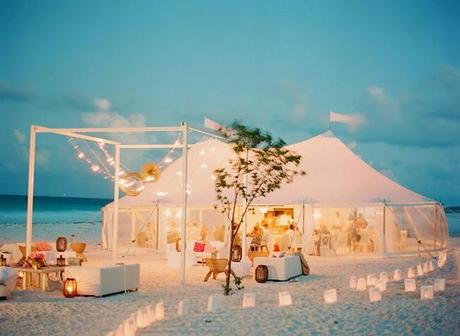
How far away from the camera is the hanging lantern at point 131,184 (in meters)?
15.1

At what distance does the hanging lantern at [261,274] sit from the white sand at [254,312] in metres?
0.24

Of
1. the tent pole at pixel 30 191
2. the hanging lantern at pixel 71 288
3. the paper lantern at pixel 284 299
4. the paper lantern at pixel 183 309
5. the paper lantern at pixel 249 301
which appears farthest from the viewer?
the tent pole at pixel 30 191

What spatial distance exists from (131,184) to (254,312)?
823 centimetres

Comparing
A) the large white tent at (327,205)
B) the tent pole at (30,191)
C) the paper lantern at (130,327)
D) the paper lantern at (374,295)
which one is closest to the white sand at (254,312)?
the paper lantern at (374,295)

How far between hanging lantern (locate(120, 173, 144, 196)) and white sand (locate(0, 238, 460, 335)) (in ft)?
14.3

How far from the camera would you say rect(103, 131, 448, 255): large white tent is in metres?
17.1

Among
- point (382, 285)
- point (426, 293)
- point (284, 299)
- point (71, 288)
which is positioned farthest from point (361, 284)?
point (71, 288)

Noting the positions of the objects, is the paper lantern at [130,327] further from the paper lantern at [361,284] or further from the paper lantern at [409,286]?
the paper lantern at [409,286]

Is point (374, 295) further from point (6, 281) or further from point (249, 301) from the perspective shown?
point (6, 281)

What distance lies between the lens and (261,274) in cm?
1132

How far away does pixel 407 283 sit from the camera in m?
9.49

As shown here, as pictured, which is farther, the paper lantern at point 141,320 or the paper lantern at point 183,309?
the paper lantern at point 183,309

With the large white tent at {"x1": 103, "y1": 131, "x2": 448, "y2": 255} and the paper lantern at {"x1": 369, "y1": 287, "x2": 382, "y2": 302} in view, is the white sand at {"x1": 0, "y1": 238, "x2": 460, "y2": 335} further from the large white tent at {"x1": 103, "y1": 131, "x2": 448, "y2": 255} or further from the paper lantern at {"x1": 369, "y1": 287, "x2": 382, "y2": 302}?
the large white tent at {"x1": 103, "y1": 131, "x2": 448, "y2": 255}

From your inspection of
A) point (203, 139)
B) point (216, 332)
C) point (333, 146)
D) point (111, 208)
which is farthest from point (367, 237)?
point (216, 332)
